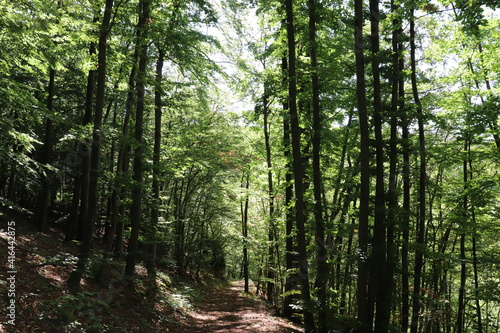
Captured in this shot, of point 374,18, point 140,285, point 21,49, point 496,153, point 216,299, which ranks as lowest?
point 216,299

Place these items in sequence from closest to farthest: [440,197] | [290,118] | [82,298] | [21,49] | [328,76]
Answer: [82,298]
[21,49]
[290,118]
[328,76]
[440,197]

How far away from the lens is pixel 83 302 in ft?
25.1

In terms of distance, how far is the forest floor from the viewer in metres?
6.35

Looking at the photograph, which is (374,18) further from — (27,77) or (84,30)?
(27,77)

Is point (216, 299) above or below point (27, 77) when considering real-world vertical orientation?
below

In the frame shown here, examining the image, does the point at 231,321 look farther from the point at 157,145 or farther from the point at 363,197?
the point at 157,145

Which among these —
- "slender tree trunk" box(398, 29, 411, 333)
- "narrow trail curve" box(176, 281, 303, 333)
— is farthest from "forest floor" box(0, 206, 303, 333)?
"slender tree trunk" box(398, 29, 411, 333)

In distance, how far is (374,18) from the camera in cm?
1002

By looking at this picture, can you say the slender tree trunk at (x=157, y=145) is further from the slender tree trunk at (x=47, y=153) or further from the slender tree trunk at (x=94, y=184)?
the slender tree trunk at (x=47, y=153)

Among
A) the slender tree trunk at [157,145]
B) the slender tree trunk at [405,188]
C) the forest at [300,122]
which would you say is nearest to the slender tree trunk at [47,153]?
the forest at [300,122]

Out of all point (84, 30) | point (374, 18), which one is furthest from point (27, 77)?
point (374, 18)

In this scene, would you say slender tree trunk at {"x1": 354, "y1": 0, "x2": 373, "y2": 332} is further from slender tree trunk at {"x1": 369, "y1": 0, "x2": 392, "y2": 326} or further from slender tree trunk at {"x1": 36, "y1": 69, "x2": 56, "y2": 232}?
slender tree trunk at {"x1": 36, "y1": 69, "x2": 56, "y2": 232}

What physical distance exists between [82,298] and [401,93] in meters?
11.4

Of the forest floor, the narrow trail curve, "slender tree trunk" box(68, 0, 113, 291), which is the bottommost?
the narrow trail curve
